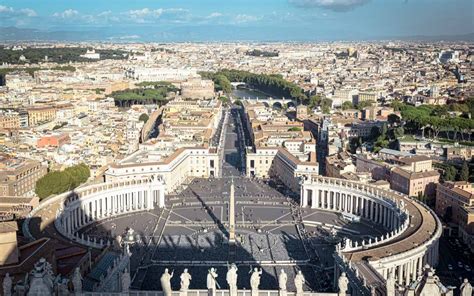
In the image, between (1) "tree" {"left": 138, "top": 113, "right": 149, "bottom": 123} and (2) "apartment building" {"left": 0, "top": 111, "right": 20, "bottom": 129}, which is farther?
(1) "tree" {"left": 138, "top": 113, "right": 149, "bottom": 123}

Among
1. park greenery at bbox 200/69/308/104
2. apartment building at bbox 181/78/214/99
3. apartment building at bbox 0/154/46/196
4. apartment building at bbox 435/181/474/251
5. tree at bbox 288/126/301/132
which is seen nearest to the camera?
apartment building at bbox 435/181/474/251

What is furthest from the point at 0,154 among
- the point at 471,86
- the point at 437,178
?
the point at 471,86

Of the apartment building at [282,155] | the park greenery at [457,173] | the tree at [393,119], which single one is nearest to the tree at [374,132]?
the tree at [393,119]

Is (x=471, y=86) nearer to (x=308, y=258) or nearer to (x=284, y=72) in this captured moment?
(x=284, y=72)

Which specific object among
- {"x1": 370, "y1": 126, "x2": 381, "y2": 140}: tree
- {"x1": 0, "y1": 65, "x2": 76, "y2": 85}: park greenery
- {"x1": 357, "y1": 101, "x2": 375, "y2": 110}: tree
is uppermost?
{"x1": 0, "y1": 65, "x2": 76, "y2": 85}: park greenery

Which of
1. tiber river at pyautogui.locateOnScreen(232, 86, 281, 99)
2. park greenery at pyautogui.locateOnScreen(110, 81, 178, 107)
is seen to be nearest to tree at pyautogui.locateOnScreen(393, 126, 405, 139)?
park greenery at pyautogui.locateOnScreen(110, 81, 178, 107)

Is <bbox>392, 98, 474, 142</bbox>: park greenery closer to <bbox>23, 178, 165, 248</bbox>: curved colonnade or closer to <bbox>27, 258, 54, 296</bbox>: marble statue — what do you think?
<bbox>23, 178, 165, 248</bbox>: curved colonnade

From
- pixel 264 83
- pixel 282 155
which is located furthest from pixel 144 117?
pixel 264 83
